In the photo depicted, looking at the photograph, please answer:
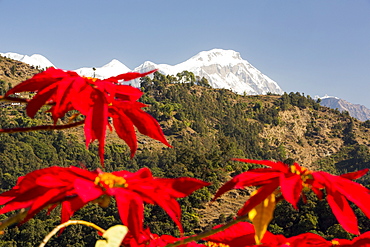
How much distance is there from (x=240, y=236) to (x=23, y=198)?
317mm

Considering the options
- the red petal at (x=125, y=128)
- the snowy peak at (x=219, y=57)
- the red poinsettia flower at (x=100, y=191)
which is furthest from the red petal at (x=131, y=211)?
the snowy peak at (x=219, y=57)

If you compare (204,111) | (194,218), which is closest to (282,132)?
(204,111)

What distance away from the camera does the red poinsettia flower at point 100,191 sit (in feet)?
1.36

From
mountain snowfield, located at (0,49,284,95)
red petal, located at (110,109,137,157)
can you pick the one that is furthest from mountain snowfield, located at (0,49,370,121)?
red petal, located at (110,109,137,157)

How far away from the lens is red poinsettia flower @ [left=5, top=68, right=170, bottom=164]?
47 cm

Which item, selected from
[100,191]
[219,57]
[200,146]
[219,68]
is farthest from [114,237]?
[219,57]

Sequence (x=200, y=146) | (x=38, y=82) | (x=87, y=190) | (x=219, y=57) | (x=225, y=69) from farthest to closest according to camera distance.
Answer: (x=219, y=57), (x=225, y=69), (x=200, y=146), (x=38, y=82), (x=87, y=190)

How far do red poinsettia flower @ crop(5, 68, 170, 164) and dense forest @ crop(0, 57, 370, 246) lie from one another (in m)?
20.9

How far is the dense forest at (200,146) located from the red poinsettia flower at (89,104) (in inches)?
823

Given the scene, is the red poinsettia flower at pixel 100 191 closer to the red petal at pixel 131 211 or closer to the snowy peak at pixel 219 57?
the red petal at pixel 131 211

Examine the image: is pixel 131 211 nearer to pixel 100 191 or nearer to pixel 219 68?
pixel 100 191

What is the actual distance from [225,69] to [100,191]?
18334 cm

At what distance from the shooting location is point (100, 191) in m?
0.43

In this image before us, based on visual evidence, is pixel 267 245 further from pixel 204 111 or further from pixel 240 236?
pixel 204 111
